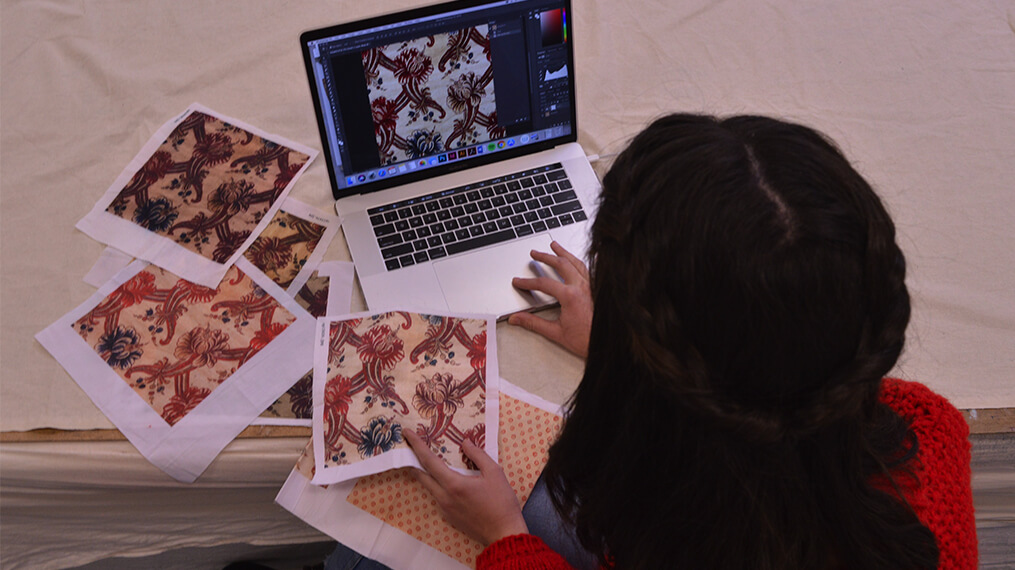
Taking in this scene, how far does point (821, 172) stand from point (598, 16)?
2.56 ft

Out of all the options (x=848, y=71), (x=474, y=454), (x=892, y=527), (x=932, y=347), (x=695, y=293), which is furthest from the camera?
(x=848, y=71)

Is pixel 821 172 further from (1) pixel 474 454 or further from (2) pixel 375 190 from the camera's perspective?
(2) pixel 375 190

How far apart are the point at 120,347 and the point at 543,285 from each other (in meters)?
0.50

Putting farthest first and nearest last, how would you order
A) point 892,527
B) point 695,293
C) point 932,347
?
point 932,347 → point 892,527 → point 695,293

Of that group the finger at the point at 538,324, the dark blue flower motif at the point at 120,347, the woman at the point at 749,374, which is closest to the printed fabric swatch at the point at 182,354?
the dark blue flower motif at the point at 120,347

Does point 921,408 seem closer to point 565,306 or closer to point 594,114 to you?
point 565,306

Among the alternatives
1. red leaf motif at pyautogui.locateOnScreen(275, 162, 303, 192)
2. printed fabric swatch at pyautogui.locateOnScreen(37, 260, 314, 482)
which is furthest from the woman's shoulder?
red leaf motif at pyautogui.locateOnScreen(275, 162, 303, 192)

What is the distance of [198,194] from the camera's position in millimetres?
961

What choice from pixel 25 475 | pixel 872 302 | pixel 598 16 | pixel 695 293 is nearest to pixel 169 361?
pixel 25 475

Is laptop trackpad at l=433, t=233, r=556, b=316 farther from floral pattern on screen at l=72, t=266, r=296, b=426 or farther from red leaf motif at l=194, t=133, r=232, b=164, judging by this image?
red leaf motif at l=194, t=133, r=232, b=164

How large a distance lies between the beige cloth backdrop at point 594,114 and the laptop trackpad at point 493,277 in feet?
0.13

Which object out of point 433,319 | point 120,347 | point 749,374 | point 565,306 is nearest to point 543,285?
point 565,306

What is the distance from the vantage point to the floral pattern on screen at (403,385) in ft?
2.55

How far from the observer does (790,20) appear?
1181mm
